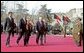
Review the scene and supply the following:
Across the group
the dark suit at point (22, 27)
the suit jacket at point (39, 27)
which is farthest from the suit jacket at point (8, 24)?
the suit jacket at point (39, 27)

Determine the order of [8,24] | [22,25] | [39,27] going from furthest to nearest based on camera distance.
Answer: [39,27] < [22,25] < [8,24]

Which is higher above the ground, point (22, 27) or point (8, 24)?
point (8, 24)

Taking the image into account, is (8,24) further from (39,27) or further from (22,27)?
(39,27)

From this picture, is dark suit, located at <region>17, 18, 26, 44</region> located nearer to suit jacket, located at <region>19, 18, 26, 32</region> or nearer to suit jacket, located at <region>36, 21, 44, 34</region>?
suit jacket, located at <region>19, 18, 26, 32</region>

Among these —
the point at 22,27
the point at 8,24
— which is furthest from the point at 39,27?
the point at 8,24

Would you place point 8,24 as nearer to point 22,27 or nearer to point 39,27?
point 22,27

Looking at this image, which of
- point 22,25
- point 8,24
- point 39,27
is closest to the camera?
point 8,24

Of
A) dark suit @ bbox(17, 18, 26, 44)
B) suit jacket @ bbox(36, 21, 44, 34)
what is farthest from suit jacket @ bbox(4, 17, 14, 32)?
suit jacket @ bbox(36, 21, 44, 34)

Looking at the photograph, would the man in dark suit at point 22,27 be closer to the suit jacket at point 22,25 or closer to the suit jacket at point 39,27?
the suit jacket at point 22,25

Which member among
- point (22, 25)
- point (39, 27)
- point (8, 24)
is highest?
point (8, 24)

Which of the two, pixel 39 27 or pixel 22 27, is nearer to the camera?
pixel 22 27

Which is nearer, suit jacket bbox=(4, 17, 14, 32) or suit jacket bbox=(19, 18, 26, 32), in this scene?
suit jacket bbox=(4, 17, 14, 32)

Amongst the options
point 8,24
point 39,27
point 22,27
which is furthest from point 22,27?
point 8,24

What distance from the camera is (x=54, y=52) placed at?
1077cm
